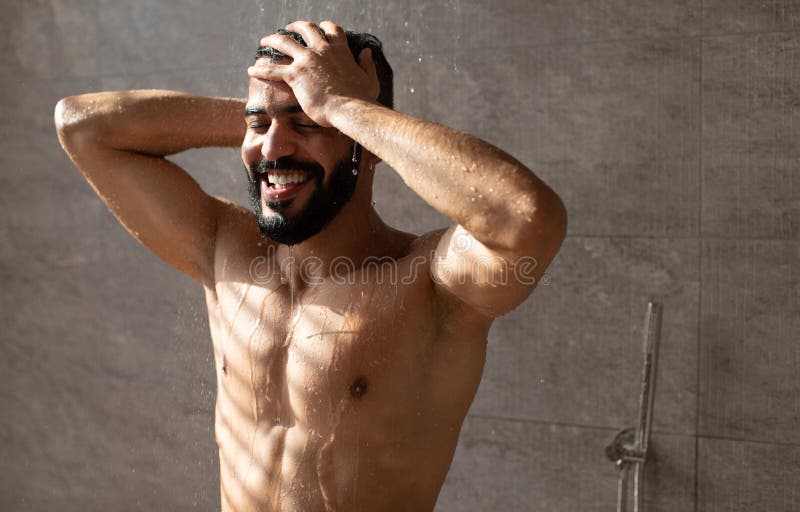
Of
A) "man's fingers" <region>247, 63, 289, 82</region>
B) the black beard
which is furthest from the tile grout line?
"man's fingers" <region>247, 63, 289, 82</region>

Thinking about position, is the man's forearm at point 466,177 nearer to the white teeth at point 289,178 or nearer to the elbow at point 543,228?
the elbow at point 543,228

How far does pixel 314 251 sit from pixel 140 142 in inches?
12.6

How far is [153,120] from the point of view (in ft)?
4.60

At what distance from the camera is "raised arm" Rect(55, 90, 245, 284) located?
1399 mm

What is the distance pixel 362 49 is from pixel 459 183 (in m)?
0.36

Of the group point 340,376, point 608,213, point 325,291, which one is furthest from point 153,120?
point 608,213

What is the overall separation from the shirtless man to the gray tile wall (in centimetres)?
68

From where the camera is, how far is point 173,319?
2.38 metres

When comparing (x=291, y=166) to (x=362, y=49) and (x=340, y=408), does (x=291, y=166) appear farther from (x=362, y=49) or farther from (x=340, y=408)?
(x=340, y=408)

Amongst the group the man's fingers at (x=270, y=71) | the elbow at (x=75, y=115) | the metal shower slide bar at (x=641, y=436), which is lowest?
the metal shower slide bar at (x=641, y=436)

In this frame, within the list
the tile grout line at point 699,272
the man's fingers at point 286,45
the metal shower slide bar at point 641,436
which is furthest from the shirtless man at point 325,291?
the tile grout line at point 699,272

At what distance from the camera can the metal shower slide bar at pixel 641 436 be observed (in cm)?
181

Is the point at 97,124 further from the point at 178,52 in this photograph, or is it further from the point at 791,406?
the point at 791,406

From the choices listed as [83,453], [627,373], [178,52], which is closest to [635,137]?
[627,373]
